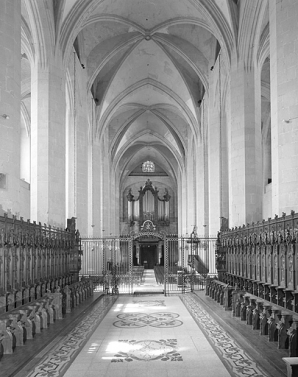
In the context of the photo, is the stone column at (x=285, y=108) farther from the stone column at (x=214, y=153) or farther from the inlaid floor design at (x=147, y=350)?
the stone column at (x=214, y=153)

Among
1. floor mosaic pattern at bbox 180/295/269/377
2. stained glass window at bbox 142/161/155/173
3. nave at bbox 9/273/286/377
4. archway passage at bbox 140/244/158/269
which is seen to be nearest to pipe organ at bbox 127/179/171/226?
stained glass window at bbox 142/161/155/173

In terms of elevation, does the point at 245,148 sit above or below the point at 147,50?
below

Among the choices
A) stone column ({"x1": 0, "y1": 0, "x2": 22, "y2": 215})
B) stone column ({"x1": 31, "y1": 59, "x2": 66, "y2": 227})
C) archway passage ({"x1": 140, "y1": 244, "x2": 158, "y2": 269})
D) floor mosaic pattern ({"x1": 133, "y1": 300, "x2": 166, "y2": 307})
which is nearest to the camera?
stone column ({"x1": 0, "y1": 0, "x2": 22, "y2": 215})

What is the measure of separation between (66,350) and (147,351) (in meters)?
1.25

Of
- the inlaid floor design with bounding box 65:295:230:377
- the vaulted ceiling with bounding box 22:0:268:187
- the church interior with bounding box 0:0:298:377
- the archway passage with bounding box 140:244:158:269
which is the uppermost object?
the vaulted ceiling with bounding box 22:0:268:187

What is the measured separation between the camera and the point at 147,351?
6.76 m

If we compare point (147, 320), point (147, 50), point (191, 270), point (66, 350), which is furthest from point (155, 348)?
point (147, 50)

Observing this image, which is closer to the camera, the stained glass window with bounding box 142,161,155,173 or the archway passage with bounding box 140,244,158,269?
the archway passage with bounding box 140,244,158,269

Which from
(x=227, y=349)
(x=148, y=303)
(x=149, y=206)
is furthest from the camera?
(x=149, y=206)

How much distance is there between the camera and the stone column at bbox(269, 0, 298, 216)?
A: 10.1m

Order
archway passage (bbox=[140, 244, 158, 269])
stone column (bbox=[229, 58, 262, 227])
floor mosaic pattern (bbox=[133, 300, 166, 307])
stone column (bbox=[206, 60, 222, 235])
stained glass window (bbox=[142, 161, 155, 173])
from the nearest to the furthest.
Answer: floor mosaic pattern (bbox=[133, 300, 166, 307])
stone column (bbox=[229, 58, 262, 227])
stone column (bbox=[206, 60, 222, 235])
archway passage (bbox=[140, 244, 158, 269])
stained glass window (bbox=[142, 161, 155, 173])

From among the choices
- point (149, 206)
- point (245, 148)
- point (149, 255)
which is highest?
point (245, 148)

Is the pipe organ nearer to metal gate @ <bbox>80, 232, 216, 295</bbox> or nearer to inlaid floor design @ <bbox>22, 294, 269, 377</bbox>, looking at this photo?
metal gate @ <bbox>80, 232, 216, 295</bbox>

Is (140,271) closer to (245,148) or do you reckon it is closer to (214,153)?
(214,153)
